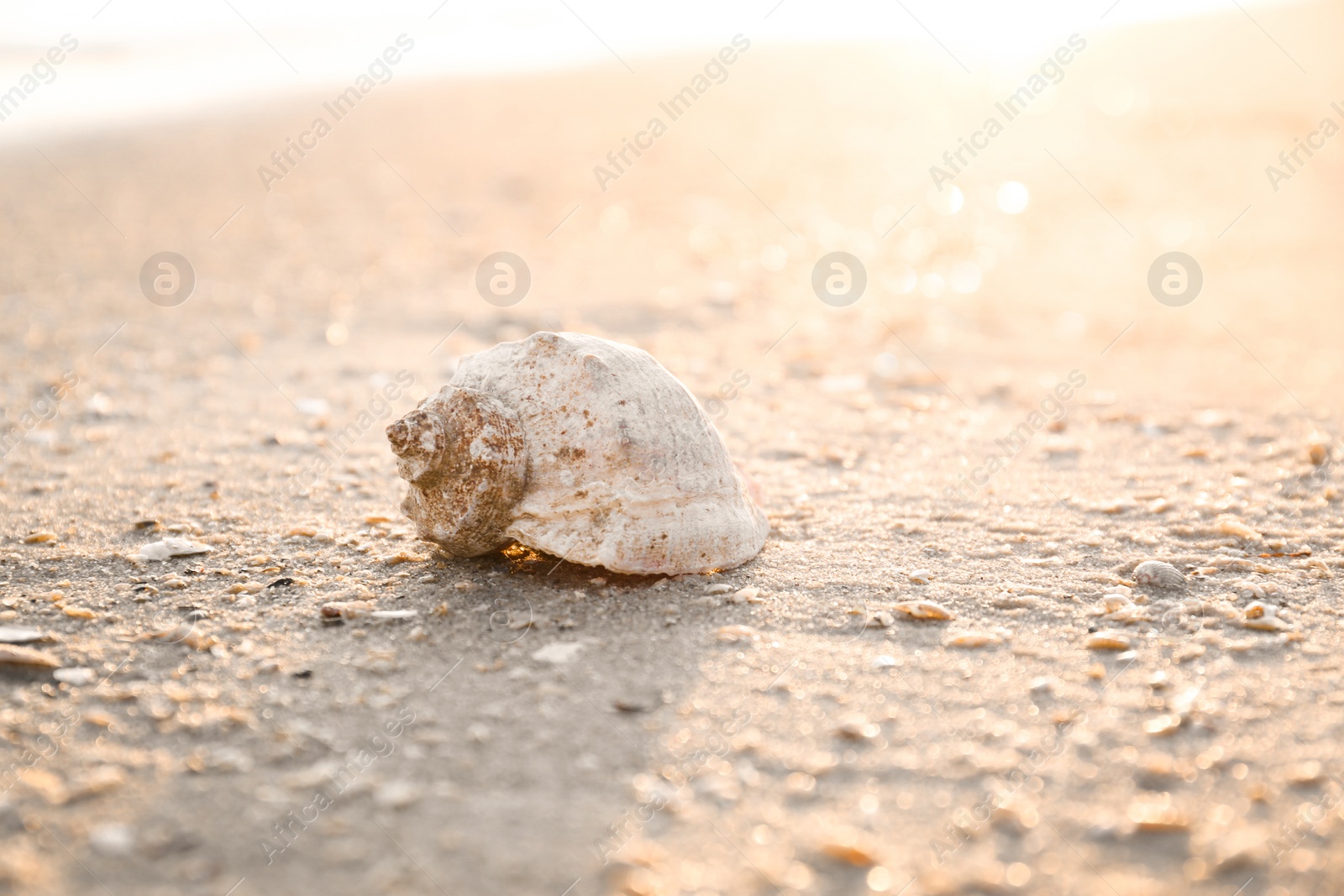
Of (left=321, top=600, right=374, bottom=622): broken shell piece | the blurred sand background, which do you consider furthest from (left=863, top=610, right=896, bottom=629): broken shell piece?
(left=321, top=600, right=374, bottom=622): broken shell piece

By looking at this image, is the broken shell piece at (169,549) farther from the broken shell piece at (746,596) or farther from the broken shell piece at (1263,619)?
the broken shell piece at (1263,619)

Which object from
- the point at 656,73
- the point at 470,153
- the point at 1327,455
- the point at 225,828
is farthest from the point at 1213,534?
the point at 656,73

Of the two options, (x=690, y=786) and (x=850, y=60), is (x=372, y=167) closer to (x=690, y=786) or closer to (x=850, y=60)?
(x=850, y=60)

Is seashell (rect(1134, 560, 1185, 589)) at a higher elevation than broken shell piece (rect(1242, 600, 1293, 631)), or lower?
higher
